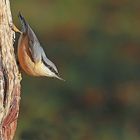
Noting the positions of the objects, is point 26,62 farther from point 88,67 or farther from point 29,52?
point 88,67

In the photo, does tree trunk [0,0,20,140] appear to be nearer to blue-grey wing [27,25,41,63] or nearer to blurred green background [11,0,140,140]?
blue-grey wing [27,25,41,63]

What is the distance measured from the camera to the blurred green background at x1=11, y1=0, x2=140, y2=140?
517 cm

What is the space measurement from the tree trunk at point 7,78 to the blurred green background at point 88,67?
86.3 inches

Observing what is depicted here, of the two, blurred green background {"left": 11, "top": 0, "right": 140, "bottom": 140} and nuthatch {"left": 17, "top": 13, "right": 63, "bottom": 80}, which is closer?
nuthatch {"left": 17, "top": 13, "right": 63, "bottom": 80}

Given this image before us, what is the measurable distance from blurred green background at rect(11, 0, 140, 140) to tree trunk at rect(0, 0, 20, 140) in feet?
7.19

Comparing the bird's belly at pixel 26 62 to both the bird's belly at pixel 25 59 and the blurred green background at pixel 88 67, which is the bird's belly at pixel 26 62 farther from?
the blurred green background at pixel 88 67

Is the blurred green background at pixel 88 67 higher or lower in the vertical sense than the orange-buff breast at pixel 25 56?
lower

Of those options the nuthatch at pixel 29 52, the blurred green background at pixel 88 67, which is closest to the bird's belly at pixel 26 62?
the nuthatch at pixel 29 52

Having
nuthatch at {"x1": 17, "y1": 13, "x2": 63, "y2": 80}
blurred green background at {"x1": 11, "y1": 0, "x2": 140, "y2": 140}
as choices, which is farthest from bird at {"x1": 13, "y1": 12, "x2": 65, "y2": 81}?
blurred green background at {"x1": 11, "y1": 0, "x2": 140, "y2": 140}

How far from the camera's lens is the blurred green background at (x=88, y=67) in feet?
17.0

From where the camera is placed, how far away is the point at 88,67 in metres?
5.71

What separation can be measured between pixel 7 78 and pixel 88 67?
10.5 ft

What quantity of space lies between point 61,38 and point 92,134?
949mm

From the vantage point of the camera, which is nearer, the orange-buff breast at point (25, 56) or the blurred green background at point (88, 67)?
the orange-buff breast at point (25, 56)
